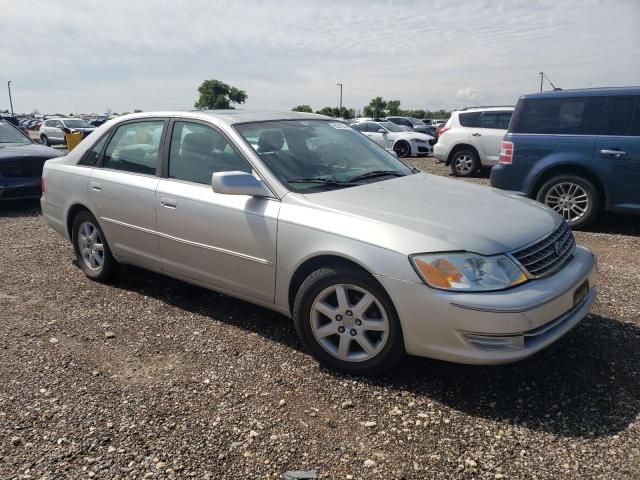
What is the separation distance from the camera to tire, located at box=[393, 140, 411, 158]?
Result: 18.7 meters

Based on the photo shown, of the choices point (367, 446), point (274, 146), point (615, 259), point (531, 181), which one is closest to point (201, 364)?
point (367, 446)

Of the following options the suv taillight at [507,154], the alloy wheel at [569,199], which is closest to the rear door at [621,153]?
the alloy wheel at [569,199]

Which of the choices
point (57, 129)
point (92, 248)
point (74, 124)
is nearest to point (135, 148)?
point (92, 248)

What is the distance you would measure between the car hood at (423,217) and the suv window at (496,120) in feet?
29.4

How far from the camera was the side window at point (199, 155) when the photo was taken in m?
3.82

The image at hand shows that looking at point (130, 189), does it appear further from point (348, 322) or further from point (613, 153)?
point (613, 153)

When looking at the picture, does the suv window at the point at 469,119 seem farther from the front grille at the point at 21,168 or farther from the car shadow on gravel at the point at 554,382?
the car shadow on gravel at the point at 554,382

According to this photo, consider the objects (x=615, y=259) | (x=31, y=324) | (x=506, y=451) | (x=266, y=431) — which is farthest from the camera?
(x=615, y=259)

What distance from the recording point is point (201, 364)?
11.4 ft

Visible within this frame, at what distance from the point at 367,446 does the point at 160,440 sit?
3.46 ft

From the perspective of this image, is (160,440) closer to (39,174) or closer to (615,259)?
(615,259)

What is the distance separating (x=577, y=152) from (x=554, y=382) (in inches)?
179

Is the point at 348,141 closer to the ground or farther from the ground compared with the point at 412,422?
farther from the ground

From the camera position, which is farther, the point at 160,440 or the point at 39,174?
the point at 39,174
